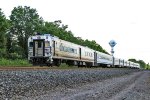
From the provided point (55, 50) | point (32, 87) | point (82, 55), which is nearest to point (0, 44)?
point (82, 55)

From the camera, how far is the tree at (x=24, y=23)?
95250 millimetres

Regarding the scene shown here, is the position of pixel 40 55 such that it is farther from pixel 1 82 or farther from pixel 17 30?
pixel 17 30

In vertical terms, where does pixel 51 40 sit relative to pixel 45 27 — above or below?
below

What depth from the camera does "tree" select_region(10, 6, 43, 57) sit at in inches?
3750

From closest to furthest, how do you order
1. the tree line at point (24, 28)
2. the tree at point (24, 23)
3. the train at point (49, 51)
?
1. the train at point (49, 51)
2. the tree line at point (24, 28)
3. the tree at point (24, 23)

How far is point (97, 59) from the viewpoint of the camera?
60.0 meters

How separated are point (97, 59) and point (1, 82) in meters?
45.3

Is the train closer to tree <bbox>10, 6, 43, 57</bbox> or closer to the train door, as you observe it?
the train door

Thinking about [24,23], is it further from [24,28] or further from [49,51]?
[49,51]

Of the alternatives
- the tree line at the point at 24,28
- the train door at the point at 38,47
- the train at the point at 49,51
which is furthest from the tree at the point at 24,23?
the train door at the point at 38,47

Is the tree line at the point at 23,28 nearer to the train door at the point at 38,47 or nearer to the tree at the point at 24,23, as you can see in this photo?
the tree at the point at 24,23

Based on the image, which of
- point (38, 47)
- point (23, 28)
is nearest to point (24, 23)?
point (23, 28)

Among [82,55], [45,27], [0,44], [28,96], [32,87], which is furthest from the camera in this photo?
[45,27]

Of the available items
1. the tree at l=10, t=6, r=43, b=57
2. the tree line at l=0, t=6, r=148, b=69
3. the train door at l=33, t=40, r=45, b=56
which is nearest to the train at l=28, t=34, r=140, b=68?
the train door at l=33, t=40, r=45, b=56
